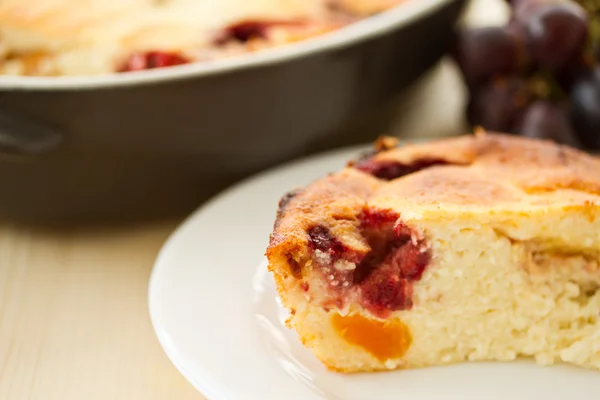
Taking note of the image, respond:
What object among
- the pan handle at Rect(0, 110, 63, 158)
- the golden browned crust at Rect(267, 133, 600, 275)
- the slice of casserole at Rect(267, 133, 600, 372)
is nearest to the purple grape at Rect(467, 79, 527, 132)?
the golden browned crust at Rect(267, 133, 600, 275)

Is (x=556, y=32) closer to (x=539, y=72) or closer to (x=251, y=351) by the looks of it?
(x=539, y=72)

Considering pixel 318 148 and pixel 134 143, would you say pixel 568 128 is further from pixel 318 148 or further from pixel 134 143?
pixel 134 143

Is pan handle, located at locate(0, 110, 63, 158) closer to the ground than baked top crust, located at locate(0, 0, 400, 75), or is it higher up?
closer to the ground

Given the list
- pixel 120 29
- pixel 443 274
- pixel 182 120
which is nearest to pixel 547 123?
pixel 443 274

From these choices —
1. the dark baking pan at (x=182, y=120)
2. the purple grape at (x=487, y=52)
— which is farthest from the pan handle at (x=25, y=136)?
the purple grape at (x=487, y=52)

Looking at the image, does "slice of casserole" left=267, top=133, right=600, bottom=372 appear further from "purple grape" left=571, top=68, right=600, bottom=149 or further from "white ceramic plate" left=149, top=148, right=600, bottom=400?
"purple grape" left=571, top=68, right=600, bottom=149
